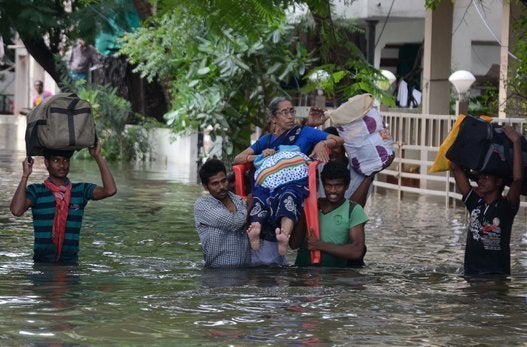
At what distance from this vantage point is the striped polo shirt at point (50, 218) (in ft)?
33.1

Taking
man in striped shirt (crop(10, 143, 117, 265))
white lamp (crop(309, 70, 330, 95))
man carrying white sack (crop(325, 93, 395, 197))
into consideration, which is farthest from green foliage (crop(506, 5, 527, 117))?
man in striped shirt (crop(10, 143, 117, 265))

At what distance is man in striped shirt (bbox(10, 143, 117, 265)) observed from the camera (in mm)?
10094

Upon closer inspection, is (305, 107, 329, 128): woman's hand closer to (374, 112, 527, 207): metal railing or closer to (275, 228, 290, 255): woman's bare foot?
(275, 228, 290, 255): woman's bare foot

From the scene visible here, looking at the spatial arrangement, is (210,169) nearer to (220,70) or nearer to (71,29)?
(220,70)

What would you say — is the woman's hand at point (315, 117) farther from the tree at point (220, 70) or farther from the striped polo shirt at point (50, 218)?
the tree at point (220, 70)

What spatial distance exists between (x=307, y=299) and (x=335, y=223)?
119 cm

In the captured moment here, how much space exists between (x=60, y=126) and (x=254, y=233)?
168 cm

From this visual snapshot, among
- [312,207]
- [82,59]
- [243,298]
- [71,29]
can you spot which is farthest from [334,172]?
[82,59]

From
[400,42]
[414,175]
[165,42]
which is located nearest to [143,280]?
[414,175]

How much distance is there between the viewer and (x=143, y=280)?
1041 centimetres

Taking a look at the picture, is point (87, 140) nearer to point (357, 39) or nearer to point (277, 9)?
point (277, 9)

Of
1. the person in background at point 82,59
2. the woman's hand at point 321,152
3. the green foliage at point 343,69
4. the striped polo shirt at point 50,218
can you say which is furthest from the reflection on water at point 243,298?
the person in background at point 82,59

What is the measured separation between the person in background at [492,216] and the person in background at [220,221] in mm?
1740

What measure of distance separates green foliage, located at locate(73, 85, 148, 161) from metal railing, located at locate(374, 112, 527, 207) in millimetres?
9319
